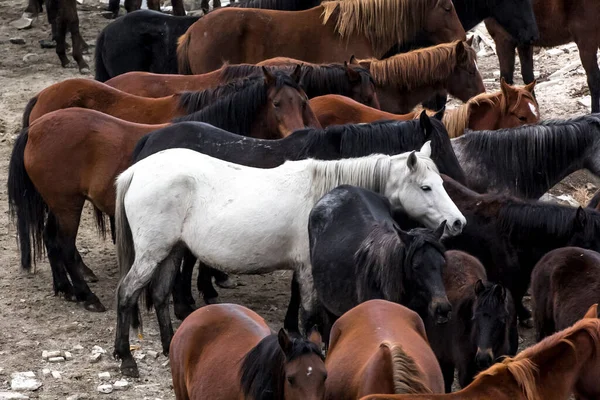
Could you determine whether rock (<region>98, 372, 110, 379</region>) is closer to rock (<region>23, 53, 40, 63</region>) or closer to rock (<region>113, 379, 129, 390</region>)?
rock (<region>113, 379, 129, 390</region>)

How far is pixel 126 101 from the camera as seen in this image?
9.12m

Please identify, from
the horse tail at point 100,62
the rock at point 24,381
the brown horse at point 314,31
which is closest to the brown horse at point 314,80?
the brown horse at point 314,31

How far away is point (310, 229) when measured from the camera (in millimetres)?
6848

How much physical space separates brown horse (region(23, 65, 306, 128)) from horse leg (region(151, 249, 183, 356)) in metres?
1.89

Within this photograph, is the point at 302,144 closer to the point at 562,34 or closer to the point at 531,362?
the point at 531,362

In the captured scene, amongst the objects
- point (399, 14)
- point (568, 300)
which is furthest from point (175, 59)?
point (568, 300)

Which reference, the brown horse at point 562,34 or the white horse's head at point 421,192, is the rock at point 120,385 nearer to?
the white horse's head at point 421,192

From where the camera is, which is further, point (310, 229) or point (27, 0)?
point (27, 0)

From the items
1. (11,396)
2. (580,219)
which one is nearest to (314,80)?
(580,219)

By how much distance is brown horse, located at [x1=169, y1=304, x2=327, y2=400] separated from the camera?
4.61 meters

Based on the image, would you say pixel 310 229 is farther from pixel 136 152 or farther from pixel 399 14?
pixel 399 14

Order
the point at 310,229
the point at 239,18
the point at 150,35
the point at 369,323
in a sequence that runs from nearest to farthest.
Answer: the point at 369,323 → the point at 310,229 → the point at 239,18 → the point at 150,35

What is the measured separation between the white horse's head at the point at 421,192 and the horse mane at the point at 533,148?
4.69 ft

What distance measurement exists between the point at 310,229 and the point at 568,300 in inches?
63.2
